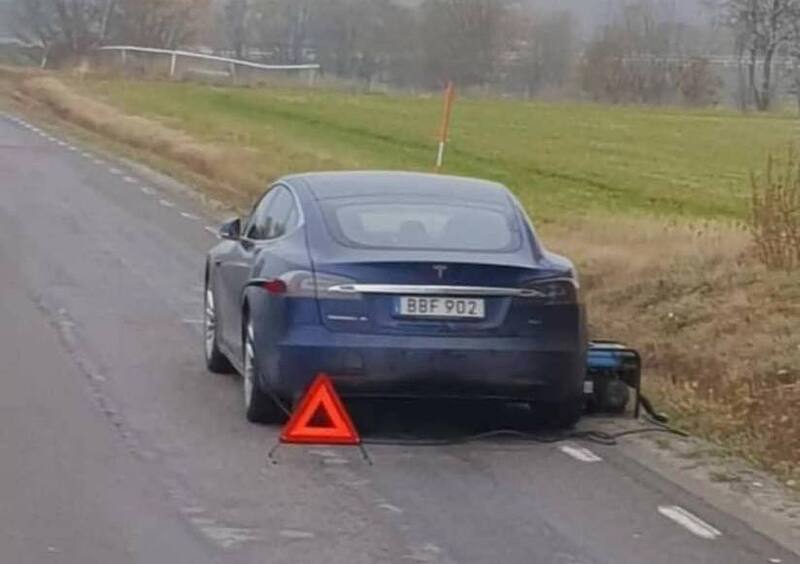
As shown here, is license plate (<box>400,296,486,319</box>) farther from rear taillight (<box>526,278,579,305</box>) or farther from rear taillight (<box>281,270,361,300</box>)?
rear taillight (<box>526,278,579,305</box>)

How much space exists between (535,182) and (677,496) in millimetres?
23504

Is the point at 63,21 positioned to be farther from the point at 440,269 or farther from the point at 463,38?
the point at 440,269

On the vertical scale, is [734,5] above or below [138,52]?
above

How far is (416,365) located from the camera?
36.0 ft

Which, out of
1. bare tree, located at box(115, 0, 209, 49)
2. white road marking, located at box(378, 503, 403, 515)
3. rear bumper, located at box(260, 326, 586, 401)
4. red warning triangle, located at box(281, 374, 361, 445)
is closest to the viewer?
white road marking, located at box(378, 503, 403, 515)

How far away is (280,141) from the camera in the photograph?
1560 inches

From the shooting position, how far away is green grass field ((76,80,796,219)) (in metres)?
31.8

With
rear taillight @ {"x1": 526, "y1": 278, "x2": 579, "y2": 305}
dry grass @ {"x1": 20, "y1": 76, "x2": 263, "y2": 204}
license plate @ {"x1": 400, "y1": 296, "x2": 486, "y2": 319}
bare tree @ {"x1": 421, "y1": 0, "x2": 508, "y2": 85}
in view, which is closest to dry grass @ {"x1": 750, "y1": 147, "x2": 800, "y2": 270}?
rear taillight @ {"x1": 526, "y1": 278, "x2": 579, "y2": 305}

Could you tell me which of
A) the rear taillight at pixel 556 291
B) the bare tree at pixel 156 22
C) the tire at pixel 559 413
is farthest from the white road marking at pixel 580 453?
the bare tree at pixel 156 22

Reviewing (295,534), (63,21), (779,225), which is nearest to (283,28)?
(63,21)

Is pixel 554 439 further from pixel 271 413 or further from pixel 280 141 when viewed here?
pixel 280 141

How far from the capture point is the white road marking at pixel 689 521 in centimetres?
905

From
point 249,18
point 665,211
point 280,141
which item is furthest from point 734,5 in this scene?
point 249,18

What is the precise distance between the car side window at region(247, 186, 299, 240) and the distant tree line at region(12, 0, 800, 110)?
6956 centimetres
